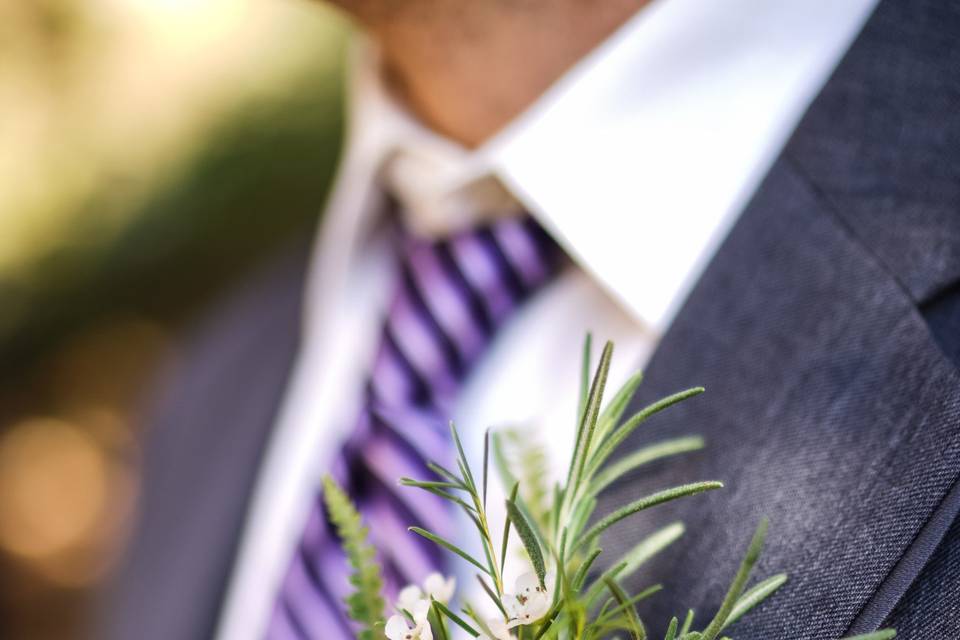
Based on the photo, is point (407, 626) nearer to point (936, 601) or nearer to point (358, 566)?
point (358, 566)

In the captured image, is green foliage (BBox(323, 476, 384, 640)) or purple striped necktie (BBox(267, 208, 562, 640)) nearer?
green foliage (BBox(323, 476, 384, 640))

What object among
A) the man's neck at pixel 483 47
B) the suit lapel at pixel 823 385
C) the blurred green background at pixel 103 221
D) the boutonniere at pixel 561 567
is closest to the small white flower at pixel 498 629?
the boutonniere at pixel 561 567

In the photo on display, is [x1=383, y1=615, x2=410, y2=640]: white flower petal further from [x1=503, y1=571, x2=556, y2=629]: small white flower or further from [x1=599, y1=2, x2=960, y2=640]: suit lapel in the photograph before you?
[x1=599, y1=2, x2=960, y2=640]: suit lapel

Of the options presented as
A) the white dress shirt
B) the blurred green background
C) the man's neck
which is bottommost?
the white dress shirt

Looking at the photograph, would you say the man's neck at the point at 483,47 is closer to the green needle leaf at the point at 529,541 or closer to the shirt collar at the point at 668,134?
the shirt collar at the point at 668,134

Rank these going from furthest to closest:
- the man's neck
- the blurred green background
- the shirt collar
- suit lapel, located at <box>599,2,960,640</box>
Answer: the blurred green background < the man's neck < the shirt collar < suit lapel, located at <box>599,2,960,640</box>

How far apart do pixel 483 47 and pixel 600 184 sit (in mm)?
228

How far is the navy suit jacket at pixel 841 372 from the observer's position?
1.35ft

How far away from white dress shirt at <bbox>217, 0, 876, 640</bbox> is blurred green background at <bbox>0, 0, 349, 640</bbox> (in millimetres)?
1497

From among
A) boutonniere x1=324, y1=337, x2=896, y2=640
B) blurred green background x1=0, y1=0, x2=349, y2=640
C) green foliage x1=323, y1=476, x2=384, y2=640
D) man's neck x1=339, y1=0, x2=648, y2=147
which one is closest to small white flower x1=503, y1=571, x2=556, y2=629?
boutonniere x1=324, y1=337, x2=896, y2=640

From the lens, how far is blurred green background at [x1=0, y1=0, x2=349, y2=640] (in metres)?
2.27

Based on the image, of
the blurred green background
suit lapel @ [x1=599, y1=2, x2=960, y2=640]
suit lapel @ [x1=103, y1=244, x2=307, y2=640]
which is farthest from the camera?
the blurred green background

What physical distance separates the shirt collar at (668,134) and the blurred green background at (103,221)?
1674 mm

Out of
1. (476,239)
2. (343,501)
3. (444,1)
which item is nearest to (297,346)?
(476,239)
